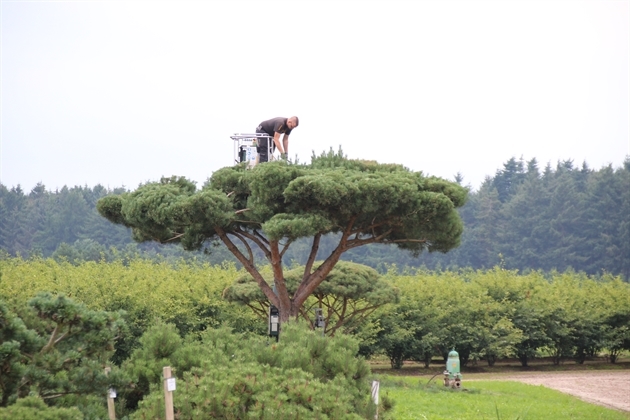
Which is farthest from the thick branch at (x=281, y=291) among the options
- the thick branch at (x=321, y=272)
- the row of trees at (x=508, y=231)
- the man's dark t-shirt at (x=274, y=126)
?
the row of trees at (x=508, y=231)

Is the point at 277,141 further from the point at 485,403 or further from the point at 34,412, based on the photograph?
the point at 34,412

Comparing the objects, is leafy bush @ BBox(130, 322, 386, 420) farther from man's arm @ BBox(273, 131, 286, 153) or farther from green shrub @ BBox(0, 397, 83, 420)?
man's arm @ BBox(273, 131, 286, 153)

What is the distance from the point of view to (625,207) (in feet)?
155

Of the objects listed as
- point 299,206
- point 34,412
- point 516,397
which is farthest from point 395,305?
point 34,412

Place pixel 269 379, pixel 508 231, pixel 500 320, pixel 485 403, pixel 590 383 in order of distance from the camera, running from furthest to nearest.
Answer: pixel 508 231 < pixel 500 320 < pixel 590 383 < pixel 485 403 < pixel 269 379

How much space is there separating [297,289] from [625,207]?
3749 cm

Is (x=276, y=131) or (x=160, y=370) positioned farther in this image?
(x=276, y=131)

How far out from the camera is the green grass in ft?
39.7

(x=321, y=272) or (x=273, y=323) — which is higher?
(x=321, y=272)

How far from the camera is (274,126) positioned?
14242 mm

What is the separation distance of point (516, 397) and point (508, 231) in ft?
115

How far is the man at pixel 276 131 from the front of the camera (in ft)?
45.9

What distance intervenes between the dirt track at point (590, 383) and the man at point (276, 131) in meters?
7.54

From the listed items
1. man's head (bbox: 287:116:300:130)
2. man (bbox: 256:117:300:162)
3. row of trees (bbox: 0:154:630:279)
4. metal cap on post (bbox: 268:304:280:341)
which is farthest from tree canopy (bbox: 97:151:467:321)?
row of trees (bbox: 0:154:630:279)
